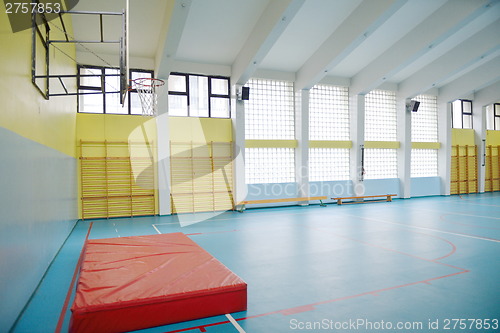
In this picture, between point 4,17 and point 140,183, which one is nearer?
point 4,17

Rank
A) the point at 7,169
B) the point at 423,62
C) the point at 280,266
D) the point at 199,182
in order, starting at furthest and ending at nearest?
the point at 423,62
the point at 199,182
the point at 280,266
the point at 7,169

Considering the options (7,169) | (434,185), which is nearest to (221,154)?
(7,169)

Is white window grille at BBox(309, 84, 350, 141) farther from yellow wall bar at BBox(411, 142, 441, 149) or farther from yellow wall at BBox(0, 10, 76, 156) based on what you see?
yellow wall at BBox(0, 10, 76, 156)

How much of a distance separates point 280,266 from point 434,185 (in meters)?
15.8

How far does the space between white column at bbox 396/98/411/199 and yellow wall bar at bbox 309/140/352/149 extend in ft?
Result: 10.5

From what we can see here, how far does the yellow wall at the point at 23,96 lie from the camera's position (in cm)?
383

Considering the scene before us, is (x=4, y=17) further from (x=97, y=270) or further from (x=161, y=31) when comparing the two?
(x=161, y=31)

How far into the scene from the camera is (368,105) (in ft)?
55.4

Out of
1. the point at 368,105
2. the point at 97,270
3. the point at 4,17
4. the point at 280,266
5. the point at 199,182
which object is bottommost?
the point at 280,266

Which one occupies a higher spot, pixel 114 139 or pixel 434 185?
pixel 114 139

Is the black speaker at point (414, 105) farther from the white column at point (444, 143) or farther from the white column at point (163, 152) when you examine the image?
the white column at point (163, 152)

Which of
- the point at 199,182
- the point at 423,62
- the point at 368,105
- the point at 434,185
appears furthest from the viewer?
the point at 434,185

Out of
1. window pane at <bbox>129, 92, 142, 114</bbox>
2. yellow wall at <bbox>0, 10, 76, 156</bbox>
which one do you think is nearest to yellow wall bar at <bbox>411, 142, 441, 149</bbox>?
window pane at <bbox>129, 92, 142, 114</bbox>

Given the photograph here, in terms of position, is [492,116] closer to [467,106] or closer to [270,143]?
[467,106]
